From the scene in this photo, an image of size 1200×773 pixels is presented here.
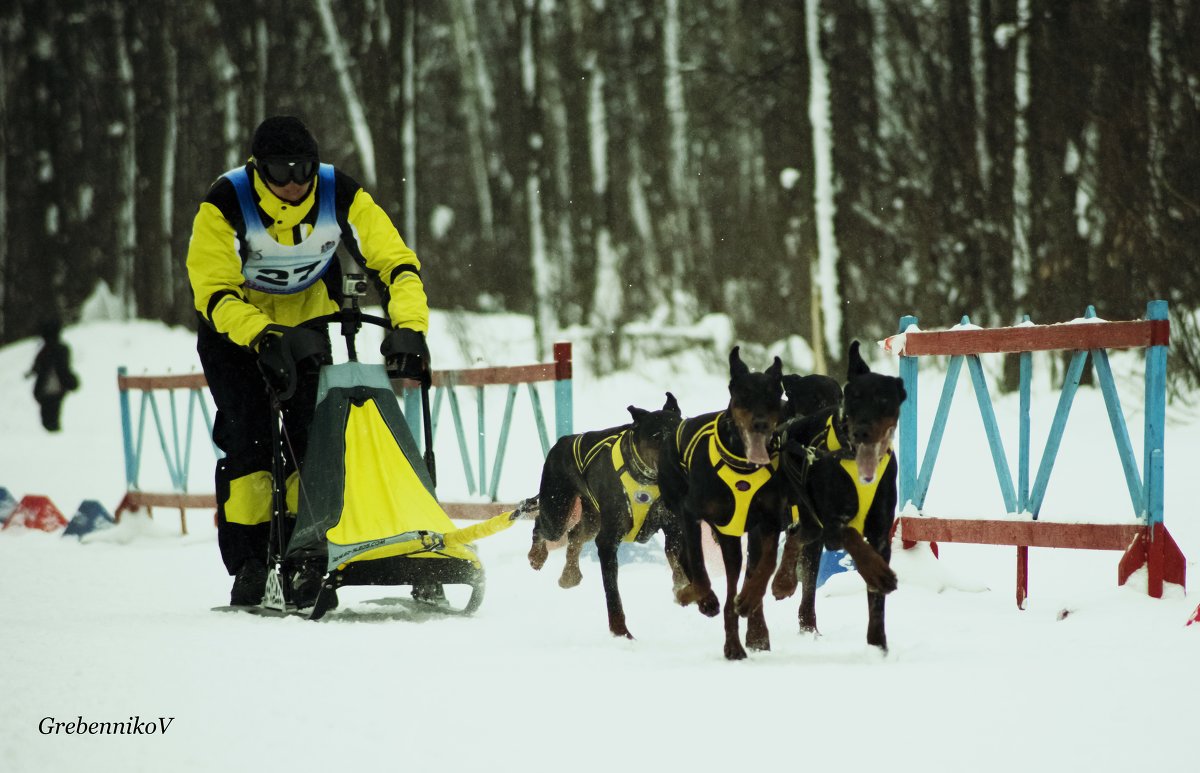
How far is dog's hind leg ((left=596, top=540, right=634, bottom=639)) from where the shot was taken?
15.2ft

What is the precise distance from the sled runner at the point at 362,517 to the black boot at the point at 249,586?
2.0 inches

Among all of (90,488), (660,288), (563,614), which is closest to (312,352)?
(563,614)

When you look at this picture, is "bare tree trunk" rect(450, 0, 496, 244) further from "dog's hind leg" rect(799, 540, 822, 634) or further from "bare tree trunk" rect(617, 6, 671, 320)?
"dog's hind leg" rect(799, 540, 822, 634)

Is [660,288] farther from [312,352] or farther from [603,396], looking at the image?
[312,352]

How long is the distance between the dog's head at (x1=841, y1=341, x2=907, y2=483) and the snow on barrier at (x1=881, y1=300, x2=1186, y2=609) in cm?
131

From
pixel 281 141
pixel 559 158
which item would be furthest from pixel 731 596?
pixel 559 158

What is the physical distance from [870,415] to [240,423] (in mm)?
2654

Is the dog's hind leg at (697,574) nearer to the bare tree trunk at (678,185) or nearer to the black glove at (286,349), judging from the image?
the black glove at (286,349)

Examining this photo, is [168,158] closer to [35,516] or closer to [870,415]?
[35,516]

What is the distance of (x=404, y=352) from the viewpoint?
5109mm

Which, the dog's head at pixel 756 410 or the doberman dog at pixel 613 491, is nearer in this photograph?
the dog's head at pixel 756 410

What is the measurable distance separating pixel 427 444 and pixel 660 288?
1414 centimetres

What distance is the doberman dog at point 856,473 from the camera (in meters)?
3.82

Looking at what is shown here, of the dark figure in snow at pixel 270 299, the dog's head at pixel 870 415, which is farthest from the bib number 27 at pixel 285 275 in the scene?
A: the dog's head at pixel 870 415
